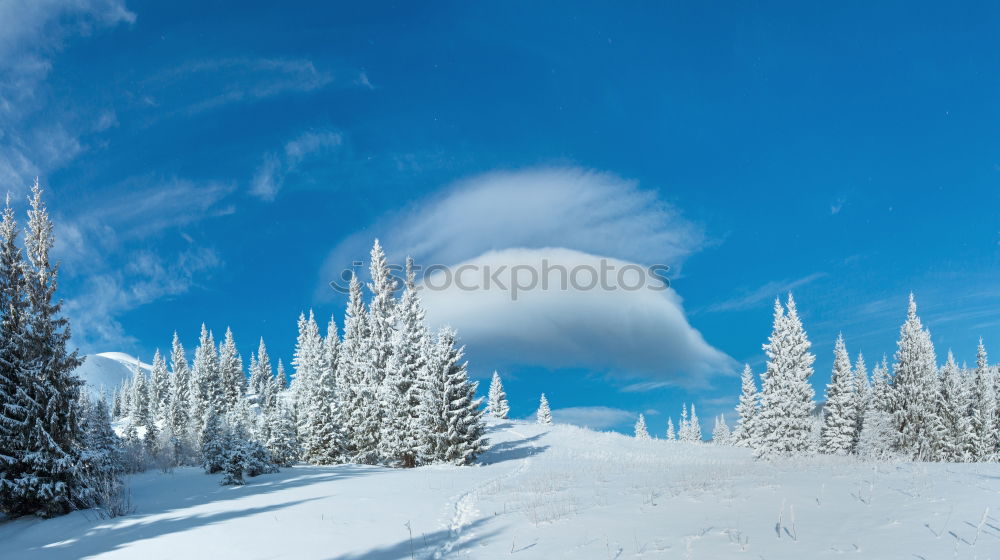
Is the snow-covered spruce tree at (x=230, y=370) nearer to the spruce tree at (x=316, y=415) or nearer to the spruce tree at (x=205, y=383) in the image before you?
the spruce tree at (x=205, y=383)

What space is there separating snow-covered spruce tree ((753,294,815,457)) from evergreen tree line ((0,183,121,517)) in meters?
41.1

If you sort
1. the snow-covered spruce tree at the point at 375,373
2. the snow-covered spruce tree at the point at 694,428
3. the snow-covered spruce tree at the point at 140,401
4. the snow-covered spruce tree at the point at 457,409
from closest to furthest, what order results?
the snow-covered spruce tree at the point at 457,409
the snow-covered spruce tree at the point at 375,373
the snow-covered spruce tree at the point at 140,401
the snow-covered spruce tree at the point at 694,428

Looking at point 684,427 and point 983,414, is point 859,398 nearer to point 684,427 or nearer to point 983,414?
point 983,414

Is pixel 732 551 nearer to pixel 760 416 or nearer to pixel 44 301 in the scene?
pixel 44 301

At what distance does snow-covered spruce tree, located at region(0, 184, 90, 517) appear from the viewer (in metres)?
17.5

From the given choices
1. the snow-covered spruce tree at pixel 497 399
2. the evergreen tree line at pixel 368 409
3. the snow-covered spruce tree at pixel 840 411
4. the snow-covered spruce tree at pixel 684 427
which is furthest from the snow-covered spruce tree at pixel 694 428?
the evergreen tree line at pixel 368 409

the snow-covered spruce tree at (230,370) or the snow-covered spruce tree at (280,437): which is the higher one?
the snow-covered spruce tree at (230,370)

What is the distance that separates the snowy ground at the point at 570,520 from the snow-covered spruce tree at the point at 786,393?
23.7 m

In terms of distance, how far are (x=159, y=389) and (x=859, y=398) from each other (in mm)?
95509

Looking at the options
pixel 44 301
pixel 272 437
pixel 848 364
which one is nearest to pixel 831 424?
pixel 848 364

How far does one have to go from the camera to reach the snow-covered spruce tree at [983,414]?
153 feet

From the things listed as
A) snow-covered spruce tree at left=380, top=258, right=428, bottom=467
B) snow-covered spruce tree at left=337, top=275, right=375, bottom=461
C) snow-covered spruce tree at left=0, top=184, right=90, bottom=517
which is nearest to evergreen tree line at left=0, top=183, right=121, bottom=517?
snow-covered spruce tree at left=0, top=184, right=90, bottom=517

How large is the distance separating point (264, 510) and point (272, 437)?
16817 millimetres

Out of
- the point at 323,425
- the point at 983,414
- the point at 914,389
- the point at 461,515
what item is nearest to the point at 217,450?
the point at 323,425
